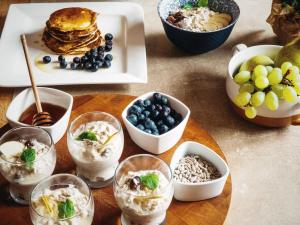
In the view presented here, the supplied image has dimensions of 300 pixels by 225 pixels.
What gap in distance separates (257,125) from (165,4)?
0.60 meters

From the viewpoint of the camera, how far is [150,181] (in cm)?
102

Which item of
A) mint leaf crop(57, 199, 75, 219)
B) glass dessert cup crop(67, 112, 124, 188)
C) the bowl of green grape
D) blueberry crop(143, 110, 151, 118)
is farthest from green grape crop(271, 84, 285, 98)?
mint leaf crop(57, 199, 75, 219)

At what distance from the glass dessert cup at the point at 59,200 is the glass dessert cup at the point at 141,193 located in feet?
0.24

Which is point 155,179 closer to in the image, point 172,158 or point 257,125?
point 172,158

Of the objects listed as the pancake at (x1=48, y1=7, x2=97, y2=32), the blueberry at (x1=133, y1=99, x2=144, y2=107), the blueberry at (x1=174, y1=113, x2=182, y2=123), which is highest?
the pancake at (x1=48, y1=7, x2=97, y2=32)

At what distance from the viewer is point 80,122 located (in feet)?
3.94

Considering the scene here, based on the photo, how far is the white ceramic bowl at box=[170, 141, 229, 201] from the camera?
1121 mm

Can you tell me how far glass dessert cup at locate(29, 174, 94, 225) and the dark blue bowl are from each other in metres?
0.79

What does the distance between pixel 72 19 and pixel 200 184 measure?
33.8 inches

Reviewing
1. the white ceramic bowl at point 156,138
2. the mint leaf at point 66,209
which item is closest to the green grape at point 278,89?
the white ceramic bowl at point 156,138

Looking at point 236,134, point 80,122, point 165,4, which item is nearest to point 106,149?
point 80,122

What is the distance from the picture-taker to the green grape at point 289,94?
1.32m

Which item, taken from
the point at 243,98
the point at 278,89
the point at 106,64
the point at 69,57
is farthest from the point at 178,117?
the point at 69,57

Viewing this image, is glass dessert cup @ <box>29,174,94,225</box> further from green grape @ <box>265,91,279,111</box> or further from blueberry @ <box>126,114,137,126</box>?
green grape @ <box>265,91,279,111</box>
